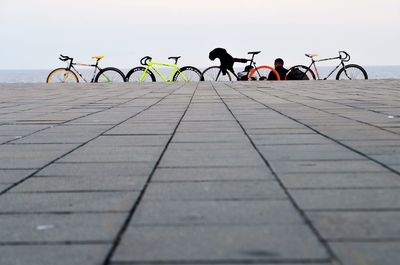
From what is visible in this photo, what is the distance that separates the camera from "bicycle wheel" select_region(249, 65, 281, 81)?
63.6 ft

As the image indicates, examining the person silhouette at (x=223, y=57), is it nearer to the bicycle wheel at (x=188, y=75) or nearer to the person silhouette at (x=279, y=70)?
the bicycle wheel at (x=188, y=75)

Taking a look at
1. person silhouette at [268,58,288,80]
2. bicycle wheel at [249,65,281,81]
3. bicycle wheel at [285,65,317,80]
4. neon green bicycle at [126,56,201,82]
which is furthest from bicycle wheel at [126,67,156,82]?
bicycle wheel at [285,65,317,80]

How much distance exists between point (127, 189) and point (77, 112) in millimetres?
5322

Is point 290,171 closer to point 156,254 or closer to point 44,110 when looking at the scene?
point 156,254

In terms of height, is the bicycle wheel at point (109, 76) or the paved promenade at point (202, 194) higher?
the paved promenade at point (202, 194)

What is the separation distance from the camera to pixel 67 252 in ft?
7.27

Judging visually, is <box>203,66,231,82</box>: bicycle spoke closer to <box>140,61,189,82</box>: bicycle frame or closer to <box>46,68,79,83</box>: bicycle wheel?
<box>140,61,189,82</box>: bicycle frame

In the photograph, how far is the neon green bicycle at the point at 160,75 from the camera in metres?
19.5

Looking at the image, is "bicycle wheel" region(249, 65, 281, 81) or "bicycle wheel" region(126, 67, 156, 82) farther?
"bicycle wheel" region(126, 67, 156, 82)

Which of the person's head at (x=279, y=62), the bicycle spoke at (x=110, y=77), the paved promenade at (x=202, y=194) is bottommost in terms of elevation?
the bicycle spoke at (x=110, y=77)

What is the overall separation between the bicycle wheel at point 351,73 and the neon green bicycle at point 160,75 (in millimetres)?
5266

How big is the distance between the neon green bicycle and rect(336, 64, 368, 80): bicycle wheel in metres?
5.27

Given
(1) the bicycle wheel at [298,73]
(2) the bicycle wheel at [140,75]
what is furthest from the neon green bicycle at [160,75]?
(1) the bicycle wheel at [298,73]

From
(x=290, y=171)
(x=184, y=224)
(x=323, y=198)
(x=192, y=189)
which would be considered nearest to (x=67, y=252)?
Result: (x=184, y=224)
